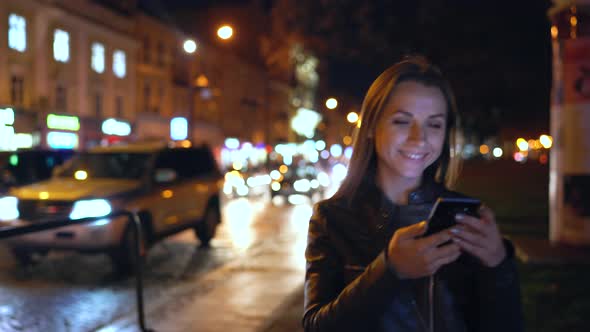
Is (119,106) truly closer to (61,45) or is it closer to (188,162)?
(61,45)

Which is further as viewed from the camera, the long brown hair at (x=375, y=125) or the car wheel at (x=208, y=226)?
the car wheel at (x=208, y=226)

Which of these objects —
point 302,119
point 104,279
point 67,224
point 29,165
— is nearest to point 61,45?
point 29,165

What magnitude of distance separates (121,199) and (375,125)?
28.6ft

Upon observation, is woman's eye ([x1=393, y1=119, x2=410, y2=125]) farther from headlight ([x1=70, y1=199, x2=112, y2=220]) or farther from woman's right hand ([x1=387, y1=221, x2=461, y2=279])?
Answer: headlight ([x1=70, y1=199, x2=112, y2=220])

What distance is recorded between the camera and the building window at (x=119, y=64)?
36.6 metres

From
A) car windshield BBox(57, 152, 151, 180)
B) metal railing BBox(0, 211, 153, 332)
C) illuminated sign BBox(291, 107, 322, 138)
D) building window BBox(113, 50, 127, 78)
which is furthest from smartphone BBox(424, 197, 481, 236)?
illuminated sign BBox(291, 107, 322, 138)

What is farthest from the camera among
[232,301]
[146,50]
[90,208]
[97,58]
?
[146,50]

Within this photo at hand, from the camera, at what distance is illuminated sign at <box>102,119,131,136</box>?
116 feet

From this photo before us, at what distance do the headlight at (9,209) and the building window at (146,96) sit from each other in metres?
31.1

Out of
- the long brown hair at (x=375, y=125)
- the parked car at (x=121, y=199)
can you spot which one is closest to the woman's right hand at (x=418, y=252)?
the long brown hair at (x=375, y=125)

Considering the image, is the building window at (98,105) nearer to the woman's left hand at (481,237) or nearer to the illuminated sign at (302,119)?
the woman's left hand at (481,237)

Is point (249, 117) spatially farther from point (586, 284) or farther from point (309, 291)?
point (309, 291)

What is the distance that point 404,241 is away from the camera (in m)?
1.47

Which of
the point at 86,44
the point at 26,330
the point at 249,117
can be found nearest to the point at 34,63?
the point at 86,44
